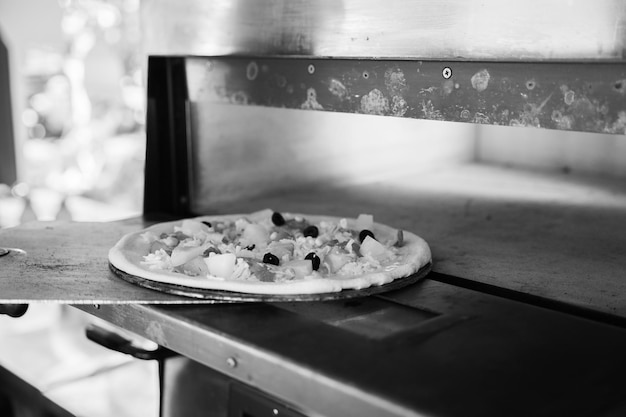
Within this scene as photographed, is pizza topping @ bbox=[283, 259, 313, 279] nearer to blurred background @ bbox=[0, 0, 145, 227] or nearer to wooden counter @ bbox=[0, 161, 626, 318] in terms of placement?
wooden counter @ bbox=[0, 161, 626, 318]

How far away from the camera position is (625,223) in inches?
97.0

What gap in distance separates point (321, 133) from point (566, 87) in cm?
157

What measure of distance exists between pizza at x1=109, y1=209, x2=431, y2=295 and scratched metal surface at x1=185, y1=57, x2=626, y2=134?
34 cm

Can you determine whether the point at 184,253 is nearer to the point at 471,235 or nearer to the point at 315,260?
the point at 315,260

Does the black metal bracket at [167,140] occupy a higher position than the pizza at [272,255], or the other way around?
the black metal bracket at [167,140]

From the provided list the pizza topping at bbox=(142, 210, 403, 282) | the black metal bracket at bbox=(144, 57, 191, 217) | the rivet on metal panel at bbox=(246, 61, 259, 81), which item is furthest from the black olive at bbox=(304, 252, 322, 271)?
the black metal bracket at bbox=(144, 57, 191, 217)

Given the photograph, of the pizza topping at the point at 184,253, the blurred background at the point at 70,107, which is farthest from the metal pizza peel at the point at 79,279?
the blurred background at the point at 70,107

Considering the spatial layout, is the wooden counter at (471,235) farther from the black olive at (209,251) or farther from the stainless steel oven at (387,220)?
the black olive at (209,251)

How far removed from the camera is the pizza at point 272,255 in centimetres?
161

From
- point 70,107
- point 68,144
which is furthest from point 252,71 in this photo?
point 70,107

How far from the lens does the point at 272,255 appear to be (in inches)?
68.5

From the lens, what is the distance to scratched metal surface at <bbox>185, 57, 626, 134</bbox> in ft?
4.86

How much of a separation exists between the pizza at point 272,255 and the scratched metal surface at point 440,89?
34 cm

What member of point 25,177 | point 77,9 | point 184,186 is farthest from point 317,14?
point 25,177
